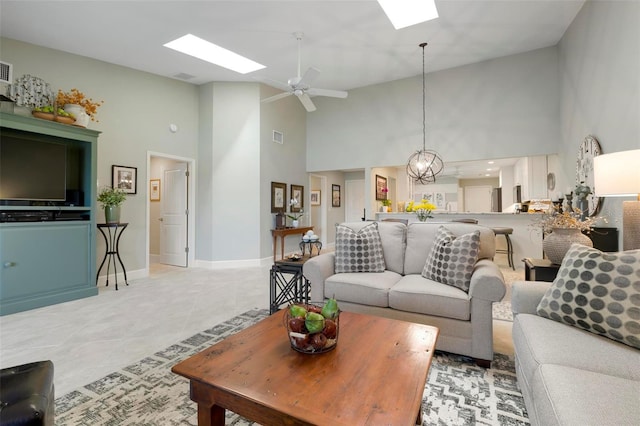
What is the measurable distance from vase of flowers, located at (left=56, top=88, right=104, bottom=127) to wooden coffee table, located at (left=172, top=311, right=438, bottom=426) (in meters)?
3.95

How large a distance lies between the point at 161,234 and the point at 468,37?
6444 millimetres

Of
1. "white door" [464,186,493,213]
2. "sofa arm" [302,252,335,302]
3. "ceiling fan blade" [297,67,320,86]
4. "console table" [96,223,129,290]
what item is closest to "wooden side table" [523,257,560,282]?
"sofa arm" [302,252,335,302]

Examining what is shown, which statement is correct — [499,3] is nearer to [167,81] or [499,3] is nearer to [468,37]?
[468,37]

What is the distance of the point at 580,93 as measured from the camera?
3.84 meters

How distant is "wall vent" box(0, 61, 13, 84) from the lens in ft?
11.3

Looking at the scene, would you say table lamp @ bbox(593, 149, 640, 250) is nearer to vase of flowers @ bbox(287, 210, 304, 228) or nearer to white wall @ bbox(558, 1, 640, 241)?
white wall @ bbox(558, 1, 640, 241)

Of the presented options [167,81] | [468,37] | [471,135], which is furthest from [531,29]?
[167,81]

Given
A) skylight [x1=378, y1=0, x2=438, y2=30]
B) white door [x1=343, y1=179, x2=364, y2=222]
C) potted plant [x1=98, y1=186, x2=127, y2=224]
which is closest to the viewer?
skylight [x1=378, y1=0, x2=438, y2=30]

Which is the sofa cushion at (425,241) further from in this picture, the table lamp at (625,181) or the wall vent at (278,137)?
the wall vent at (278,137)

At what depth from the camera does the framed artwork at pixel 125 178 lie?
4.53m

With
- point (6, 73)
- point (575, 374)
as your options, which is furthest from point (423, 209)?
point (6, 73)

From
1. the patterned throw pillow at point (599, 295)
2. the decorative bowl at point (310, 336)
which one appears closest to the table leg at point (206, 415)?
the decorative bowl at point (310, 336)

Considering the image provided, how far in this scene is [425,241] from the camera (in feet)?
9.23

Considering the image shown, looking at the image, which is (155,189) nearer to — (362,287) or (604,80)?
(362,287)
